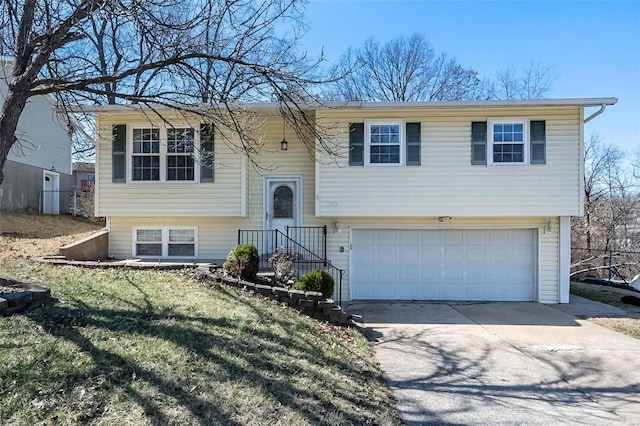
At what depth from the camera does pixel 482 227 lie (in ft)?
37.6

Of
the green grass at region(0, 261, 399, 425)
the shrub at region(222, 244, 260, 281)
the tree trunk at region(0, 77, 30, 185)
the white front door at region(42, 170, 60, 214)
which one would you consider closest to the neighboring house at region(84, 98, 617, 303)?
the shrub at region(222, 244, 260, 281)

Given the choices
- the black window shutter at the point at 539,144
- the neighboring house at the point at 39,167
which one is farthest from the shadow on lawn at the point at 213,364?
the neighboring house at the point at 39,167

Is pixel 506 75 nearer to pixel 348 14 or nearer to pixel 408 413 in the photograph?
pixel 348 14

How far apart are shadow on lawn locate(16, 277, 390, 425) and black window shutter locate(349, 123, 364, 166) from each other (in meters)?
5.43

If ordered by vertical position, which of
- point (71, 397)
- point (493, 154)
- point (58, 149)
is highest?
point (58, 149)

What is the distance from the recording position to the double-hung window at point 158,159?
11102 mm

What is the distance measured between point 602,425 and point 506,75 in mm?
24415

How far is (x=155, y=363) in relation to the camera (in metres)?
4.14

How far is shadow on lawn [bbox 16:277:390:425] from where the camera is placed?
3602mm

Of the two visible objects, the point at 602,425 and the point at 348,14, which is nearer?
the point at 602,425

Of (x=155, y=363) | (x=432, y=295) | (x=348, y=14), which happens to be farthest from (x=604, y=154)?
(x=155, y=363)

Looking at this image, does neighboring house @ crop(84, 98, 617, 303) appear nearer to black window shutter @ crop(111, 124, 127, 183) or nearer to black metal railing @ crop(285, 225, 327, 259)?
black window shutter @ crop(111, 124, 127, 183)

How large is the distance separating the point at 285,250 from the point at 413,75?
1743cm

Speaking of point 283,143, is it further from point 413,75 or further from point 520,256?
point 413,75
